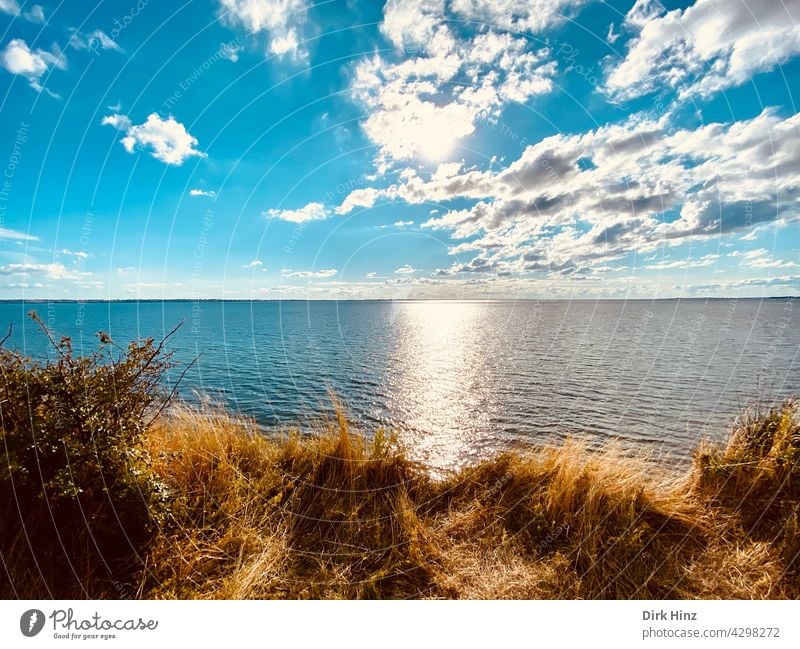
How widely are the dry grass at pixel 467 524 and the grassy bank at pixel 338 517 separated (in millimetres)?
18

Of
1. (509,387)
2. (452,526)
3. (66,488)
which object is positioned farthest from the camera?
(509,387)

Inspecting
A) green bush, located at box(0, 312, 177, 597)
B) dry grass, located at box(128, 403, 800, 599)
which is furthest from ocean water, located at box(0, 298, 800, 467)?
green bush, located at box(0, 312, 177, 597)

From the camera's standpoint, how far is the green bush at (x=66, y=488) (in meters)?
3.34

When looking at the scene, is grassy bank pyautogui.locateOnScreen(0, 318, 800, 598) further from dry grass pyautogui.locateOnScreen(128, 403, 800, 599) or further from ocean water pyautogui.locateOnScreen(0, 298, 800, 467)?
ocean water pyautogui.locateOnScreen(0, 298, 800, 467)

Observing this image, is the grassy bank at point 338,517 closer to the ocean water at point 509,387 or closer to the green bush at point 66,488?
the green bush at point 66,488

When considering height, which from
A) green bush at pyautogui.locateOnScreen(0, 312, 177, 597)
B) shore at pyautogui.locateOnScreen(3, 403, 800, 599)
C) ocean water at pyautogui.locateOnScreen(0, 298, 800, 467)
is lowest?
ocean water at pyautogui.locateOnScreen(0, 298, 800, 467)

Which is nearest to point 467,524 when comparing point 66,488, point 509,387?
point 66,488

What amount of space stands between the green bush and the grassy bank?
Result: 0.04 feet

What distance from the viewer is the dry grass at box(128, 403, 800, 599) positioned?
11.9ft

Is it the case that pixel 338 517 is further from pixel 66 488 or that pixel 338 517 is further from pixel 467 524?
pixel 66 488

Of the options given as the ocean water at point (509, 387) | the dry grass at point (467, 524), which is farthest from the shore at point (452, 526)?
the ocean water at point (509, 387)

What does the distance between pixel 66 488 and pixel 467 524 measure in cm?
381

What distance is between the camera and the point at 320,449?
530cm

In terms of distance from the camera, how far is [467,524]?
14.1 feet
